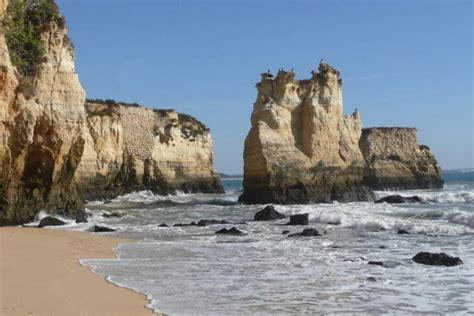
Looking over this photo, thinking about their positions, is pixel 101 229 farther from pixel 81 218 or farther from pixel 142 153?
pixel 142 153

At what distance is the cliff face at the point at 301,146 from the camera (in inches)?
1345

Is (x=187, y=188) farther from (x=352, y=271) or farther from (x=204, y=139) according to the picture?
(x=352, y=271)

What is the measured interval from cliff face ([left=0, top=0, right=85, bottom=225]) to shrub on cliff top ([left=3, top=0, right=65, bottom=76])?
10.7 inches

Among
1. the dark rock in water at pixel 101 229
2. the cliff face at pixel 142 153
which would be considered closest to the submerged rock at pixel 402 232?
the dark rock in water at pixel 101 229

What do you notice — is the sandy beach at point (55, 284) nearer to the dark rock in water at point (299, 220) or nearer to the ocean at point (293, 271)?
the ocean at point (293, 271)

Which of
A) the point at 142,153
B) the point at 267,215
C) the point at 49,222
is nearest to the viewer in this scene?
the point at 49,222

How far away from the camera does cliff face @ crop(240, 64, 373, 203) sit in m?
34.2

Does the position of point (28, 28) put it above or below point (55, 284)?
above

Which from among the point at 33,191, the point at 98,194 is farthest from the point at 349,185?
the point at 33,191

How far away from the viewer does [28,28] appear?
2119 centimetres

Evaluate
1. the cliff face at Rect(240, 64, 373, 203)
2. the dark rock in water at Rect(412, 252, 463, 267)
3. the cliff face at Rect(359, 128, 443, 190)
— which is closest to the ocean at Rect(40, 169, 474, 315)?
the dark rock in water at Rect(412, 252, 463, 267)

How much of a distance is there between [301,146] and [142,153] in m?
20.2

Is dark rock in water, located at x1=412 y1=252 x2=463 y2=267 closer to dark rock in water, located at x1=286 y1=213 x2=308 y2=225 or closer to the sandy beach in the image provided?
the sandy beach

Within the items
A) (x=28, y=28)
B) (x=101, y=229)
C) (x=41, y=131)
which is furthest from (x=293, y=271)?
(x=28, y=28)
